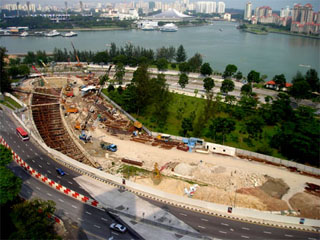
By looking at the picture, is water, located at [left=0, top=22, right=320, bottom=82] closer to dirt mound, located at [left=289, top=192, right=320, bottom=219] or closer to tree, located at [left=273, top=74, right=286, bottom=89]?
tree, located at [left=273, top=74, right=286, bottom=89]

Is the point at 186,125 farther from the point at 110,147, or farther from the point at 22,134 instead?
the point at 22,134

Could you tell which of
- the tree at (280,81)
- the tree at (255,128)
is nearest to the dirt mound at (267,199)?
the tree at (255,128)

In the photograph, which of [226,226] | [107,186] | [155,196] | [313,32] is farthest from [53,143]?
[313,32]

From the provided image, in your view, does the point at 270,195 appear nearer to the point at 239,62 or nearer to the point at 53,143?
the point at 53,143

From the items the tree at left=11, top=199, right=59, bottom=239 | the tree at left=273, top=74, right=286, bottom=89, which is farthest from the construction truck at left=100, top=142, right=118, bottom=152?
the tree at left=273, top=74, right=286, bottom=89

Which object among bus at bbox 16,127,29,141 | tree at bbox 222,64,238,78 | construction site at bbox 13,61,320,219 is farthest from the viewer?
tree at bbox 222,64,238,78

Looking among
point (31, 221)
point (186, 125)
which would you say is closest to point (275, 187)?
point (186, 125)

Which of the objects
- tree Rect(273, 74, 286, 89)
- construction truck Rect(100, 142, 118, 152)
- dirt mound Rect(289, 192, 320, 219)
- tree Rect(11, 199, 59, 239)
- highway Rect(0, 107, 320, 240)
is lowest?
dirt mound Rect(289, 192, 320, 219)
